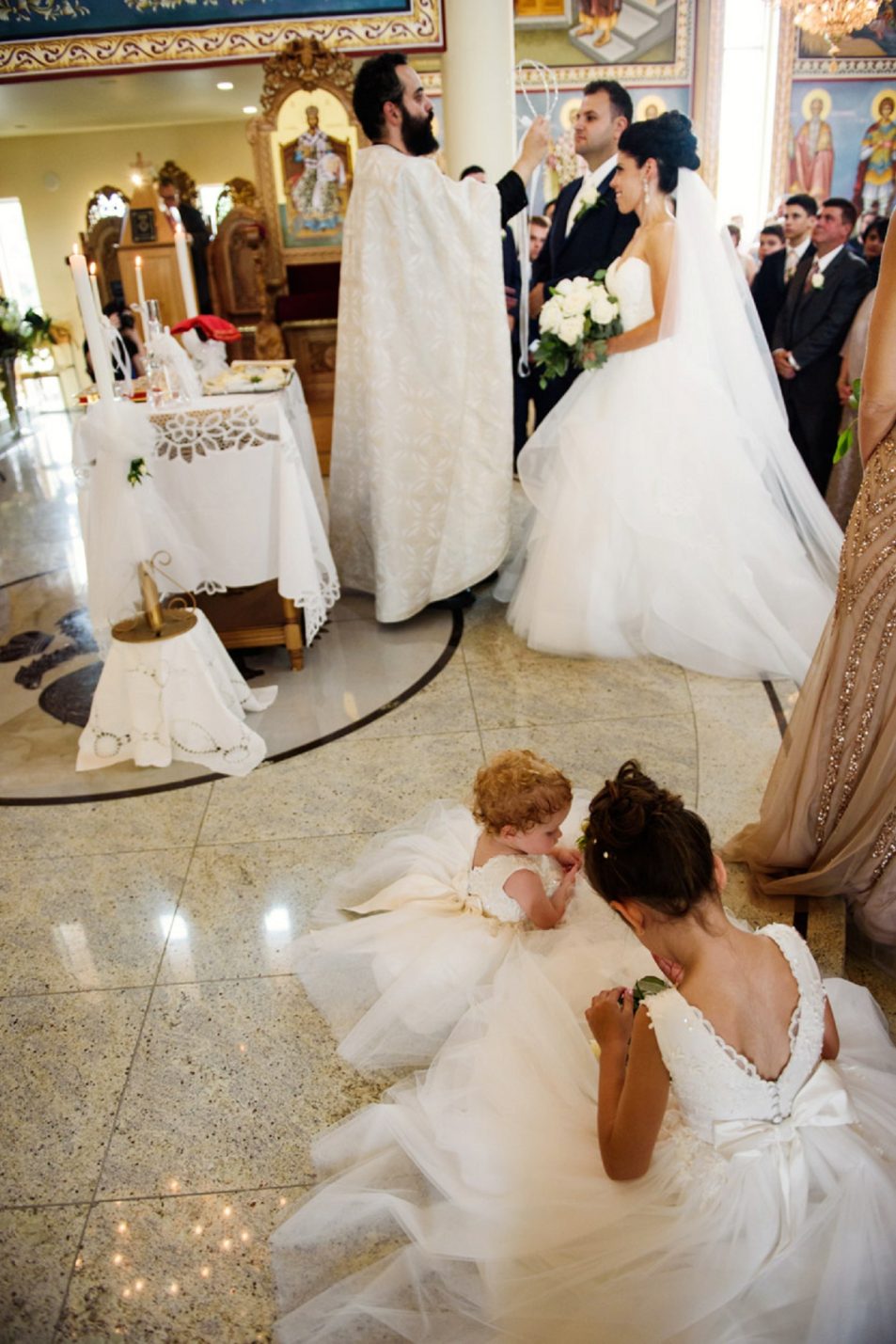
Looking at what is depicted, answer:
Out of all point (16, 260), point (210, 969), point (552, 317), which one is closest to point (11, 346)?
point (16, 260)

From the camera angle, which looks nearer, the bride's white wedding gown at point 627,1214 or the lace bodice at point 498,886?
the bride's white wedding gown at point 627,1214

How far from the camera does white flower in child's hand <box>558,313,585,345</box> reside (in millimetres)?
3967

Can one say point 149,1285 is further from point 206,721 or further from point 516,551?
point 516,551

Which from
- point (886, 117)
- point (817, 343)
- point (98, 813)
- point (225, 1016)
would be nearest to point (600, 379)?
point (817, 343)

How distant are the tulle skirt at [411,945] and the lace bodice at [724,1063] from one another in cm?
57

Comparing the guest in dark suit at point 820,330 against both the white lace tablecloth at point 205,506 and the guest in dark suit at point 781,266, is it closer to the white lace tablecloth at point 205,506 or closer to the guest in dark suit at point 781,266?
the guest in dark suit at point 781,266

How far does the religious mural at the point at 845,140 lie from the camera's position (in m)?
13.6

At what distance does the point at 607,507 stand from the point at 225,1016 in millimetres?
2616

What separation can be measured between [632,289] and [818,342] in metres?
2.04

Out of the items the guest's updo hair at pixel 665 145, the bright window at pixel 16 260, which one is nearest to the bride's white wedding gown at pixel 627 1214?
the guest's updo hair at pixel 665 145

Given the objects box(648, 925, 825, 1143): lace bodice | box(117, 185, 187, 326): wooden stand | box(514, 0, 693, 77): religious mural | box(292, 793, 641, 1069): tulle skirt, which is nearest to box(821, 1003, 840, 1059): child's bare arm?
box(648, 925, 825, 1143): lace bodice

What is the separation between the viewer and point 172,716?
3467mm

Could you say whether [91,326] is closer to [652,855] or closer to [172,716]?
[172,716]

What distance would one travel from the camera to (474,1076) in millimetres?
1863
